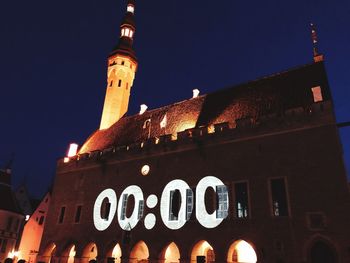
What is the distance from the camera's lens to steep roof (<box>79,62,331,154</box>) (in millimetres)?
24000

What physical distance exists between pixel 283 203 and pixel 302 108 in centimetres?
633

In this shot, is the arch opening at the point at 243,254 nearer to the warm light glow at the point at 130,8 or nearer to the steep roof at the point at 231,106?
the steep roof at the point at 231,106

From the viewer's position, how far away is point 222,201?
871 inches

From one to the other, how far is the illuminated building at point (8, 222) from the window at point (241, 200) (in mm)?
30661

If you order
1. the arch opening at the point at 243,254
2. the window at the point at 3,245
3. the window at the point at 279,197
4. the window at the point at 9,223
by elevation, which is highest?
the window at the point at 9,223

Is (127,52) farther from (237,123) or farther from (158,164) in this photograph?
(237,123)

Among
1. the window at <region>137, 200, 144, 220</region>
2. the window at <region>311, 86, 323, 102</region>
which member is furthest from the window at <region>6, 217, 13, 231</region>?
the window at <region>311, 86, 323, 102</region>

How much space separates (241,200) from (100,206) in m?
13.5

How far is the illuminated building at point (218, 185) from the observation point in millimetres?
18844

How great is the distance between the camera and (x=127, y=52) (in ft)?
136

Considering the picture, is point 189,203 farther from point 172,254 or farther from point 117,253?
point 117,253

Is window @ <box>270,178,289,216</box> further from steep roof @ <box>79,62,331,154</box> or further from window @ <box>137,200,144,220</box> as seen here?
window @ <box>137,200,144,220</box>

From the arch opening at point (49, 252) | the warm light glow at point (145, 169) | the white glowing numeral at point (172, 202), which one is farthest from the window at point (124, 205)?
the arch opening at point (49, 252)

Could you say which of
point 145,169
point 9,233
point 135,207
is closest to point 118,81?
point 145,169
